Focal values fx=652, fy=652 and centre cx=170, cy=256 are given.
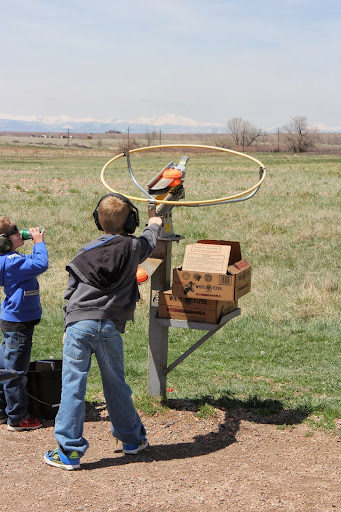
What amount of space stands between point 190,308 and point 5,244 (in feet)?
5.32

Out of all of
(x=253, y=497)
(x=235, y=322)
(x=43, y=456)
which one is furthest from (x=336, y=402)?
(x=235, y=322)

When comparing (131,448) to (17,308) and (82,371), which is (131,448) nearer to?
(82,371)

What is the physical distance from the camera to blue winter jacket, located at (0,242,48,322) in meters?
5.23

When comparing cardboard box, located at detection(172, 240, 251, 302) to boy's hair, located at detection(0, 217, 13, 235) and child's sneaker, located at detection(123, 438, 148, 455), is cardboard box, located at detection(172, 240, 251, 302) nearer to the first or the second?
child's sneaker, located at detection(123, 438, 148, 455)

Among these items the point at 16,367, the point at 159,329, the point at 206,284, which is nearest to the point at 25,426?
the point at 16,367

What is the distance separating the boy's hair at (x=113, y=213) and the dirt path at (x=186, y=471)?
1727mm

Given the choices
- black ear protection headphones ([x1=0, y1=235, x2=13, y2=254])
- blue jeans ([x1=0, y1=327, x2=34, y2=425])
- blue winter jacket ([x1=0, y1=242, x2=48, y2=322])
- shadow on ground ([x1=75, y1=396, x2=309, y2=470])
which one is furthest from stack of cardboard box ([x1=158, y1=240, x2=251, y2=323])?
black ear protection headphones ([x1=0, y1=235, x2=13, y2=254])

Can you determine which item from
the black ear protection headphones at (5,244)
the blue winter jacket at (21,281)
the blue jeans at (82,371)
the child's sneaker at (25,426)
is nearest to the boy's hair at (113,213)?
the blue jeans at (82,371)

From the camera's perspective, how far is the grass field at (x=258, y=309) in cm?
664

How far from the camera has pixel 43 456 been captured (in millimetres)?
4859

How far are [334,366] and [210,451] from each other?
10.2ft

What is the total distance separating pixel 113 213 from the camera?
455 cm

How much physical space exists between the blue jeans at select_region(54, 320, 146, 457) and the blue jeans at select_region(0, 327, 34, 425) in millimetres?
891

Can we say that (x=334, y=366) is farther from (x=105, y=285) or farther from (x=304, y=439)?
(x=105, y=285)
